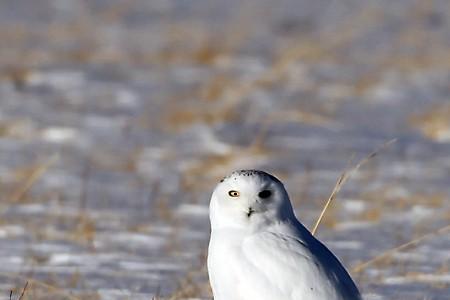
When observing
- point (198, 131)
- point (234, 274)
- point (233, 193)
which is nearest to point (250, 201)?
point (233, 193)

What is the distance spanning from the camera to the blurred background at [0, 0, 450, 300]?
5.60m

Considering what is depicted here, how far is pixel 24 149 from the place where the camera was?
816 cm

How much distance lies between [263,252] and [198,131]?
5.37m

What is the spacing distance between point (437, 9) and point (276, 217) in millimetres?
10697

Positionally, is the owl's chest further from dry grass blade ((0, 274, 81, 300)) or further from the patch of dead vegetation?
the patch of dead vegetation

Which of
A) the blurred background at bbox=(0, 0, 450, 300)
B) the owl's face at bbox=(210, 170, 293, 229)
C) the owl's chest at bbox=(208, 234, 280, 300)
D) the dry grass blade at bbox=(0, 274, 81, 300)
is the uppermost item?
the blurred background at bbox=(0, 0, 450, 300)

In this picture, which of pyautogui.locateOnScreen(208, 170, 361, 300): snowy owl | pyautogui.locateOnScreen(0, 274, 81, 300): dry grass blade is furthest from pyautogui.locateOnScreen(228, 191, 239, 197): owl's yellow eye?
pyautogui.locateOnScreen(0, 274, 81, 300): dry grass blade

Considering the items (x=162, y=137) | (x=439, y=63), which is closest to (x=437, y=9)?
(x=439, y=63)

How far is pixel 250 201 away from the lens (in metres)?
3.38

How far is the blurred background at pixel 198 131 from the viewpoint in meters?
5.60

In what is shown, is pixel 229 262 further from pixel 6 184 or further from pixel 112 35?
pixel 112 35

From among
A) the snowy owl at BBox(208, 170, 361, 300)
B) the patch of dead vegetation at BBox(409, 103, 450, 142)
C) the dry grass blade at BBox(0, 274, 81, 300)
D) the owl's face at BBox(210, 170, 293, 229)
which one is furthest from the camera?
the patch of dead vegetation at BBox(409, 103, 450, 142)

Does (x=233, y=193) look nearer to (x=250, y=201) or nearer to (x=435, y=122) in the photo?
(x=250, y=201)

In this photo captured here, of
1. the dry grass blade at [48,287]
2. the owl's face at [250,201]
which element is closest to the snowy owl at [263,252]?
the owl's face at [250,201]
